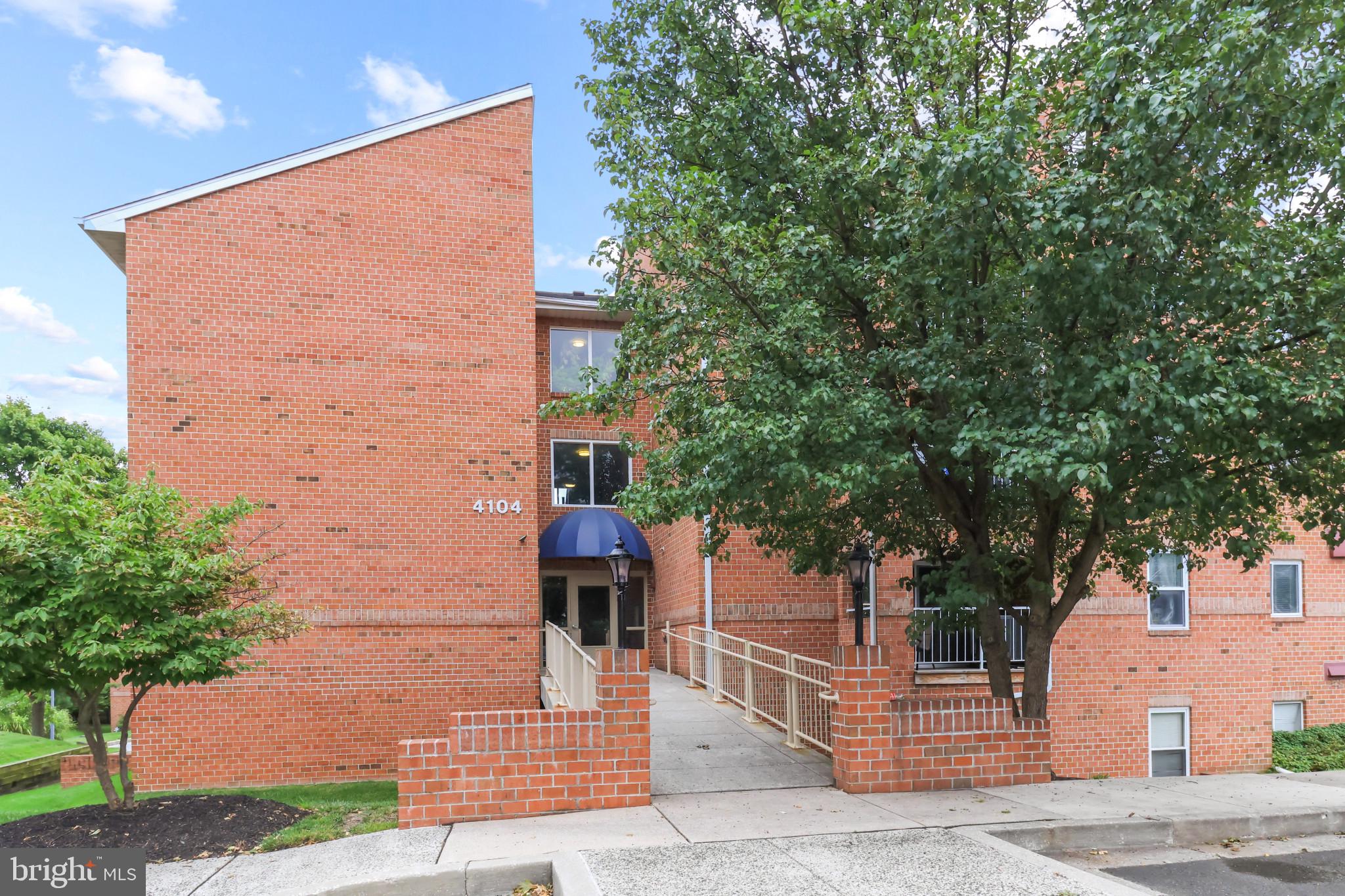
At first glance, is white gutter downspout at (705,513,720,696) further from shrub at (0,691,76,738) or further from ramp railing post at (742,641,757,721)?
shrub at (0,691,76,738)

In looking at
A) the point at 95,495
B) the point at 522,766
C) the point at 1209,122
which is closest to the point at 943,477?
the point at 1209,122

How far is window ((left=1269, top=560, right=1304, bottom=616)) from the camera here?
17.0 m

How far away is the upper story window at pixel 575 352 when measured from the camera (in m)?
19.5

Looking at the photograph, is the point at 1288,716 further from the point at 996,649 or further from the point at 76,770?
the point at 76,770

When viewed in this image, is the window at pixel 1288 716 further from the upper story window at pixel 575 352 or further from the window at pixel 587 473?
the upper story window at pixel 575 352

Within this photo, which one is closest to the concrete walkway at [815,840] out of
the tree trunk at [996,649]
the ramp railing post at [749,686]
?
the tree trunk at [996,649]

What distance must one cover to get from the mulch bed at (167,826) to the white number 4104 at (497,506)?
5.35 m

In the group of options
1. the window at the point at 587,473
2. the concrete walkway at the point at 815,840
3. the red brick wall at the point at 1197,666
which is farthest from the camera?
the window at the point at 587,473

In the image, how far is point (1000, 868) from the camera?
6.27 meters

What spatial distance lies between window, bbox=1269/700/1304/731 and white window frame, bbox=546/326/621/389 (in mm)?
14246

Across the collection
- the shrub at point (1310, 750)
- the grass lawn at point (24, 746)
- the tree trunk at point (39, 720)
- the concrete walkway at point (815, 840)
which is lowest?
the tree trunk at point (39, 720)

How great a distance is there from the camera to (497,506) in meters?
13.8

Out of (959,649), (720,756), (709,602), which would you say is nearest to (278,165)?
(709,602)

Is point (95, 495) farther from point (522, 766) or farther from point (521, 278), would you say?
point (521, 278)
